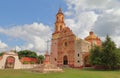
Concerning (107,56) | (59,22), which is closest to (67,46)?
(59,22)

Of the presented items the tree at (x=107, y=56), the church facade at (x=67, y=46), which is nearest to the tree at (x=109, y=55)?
the tree at (x=107, y=56)

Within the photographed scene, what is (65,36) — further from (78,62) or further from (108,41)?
(108,41)

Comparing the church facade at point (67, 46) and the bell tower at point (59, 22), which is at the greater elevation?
the bell tower at point (59, 22)

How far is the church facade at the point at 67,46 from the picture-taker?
54.7 m

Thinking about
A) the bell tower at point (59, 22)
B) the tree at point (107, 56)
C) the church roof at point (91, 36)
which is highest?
the bell tower at point (59, 22)

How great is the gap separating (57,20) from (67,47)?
34.3 feet

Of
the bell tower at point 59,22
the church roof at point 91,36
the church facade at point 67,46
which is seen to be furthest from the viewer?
the bell tower at point 59,22

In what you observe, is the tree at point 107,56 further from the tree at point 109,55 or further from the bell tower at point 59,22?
the bell tower at point 59,22

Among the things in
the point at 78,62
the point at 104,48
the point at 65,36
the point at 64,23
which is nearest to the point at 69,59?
the point at 78,62

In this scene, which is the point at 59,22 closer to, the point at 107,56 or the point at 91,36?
the point at 91,36

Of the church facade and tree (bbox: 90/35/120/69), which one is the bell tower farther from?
tree (bbox: 90/35/120/69)

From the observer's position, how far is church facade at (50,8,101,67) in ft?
179

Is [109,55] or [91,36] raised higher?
[91,36]

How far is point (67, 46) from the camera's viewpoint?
58.2 metres
